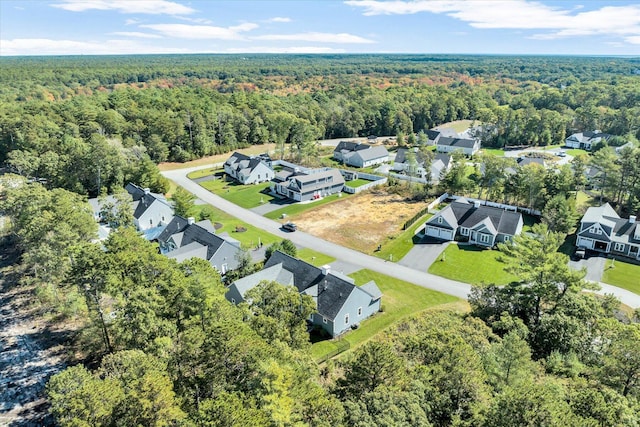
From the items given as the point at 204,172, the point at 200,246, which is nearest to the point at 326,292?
the point at 200,246

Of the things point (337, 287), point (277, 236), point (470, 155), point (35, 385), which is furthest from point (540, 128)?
point (35, 385)

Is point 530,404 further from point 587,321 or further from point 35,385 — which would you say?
point 35,385

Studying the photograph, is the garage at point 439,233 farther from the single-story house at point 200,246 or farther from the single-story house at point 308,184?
the single-story house at point 200,246

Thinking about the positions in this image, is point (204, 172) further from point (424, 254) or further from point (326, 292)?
point (326, 292)

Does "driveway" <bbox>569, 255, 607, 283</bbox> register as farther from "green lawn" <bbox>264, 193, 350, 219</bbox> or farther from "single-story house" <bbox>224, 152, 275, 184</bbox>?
"single-story house" <bbox>224, 152, 275, 184</bbox>

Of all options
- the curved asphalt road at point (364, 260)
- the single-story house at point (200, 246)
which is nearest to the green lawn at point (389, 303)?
the curved asphalt road at point (364, 260)

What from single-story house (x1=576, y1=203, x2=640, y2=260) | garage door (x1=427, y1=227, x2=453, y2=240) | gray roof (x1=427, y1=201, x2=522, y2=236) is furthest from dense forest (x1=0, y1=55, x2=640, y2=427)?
garage door (x1=427, y1=227, x2=453, y2=240)
